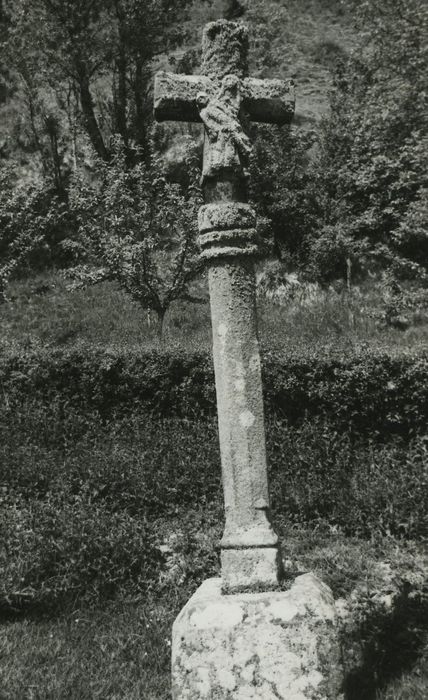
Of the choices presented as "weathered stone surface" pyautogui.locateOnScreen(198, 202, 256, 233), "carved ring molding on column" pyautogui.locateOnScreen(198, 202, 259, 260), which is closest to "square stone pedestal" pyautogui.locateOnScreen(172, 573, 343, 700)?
"carved ring molding on column" pyautogui.locateOnScreen(198, 202, 259, 260)

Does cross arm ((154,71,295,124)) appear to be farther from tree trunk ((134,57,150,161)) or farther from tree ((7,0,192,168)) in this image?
tree trunk ((134,57,150,161))

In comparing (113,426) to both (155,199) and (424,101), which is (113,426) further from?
(424,101)

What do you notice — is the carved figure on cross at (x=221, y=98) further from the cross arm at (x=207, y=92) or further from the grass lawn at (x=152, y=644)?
the grass lawn at (x=152, y=644)

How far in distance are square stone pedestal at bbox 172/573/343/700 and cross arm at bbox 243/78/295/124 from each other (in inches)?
98.7

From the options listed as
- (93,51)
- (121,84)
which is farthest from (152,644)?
(121,84)

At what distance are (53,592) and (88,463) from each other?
253 cm

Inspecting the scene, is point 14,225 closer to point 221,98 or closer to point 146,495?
point 146,495

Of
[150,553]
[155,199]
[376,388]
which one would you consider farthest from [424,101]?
[150,553]

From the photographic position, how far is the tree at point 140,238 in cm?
1127

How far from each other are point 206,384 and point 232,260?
199 inches

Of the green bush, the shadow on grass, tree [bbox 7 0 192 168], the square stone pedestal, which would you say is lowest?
the green bush

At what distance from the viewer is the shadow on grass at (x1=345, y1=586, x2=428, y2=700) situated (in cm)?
335

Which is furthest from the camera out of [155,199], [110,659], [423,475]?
[155,199]

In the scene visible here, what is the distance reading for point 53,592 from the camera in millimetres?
4930
